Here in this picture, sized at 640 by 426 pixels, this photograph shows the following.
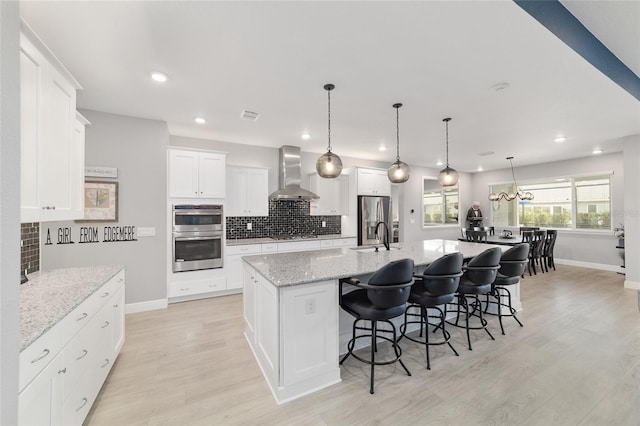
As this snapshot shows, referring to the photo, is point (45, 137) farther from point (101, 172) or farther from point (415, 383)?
point (415, 383)

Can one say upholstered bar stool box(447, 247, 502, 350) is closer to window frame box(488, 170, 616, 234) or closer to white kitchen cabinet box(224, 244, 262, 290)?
white kitchen cabinet box(224, 244, 262, 290)

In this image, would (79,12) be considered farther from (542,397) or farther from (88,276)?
(542,397)

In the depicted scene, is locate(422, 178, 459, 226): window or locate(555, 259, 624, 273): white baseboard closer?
locate(555, 259, 624, 273): white baseboard

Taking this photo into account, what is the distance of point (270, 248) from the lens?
183 inches

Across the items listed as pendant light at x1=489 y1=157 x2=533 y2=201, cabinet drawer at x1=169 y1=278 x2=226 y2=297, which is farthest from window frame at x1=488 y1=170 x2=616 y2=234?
cabinet drawer at x1=169 y1=278 x2=226 y2=297

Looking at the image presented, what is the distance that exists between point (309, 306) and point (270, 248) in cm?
273

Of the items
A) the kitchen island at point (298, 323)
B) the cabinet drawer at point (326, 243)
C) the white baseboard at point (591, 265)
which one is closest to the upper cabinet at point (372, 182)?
the cabinet drawer at point (326, 243)

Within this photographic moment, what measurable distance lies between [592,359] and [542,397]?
3.25 feet

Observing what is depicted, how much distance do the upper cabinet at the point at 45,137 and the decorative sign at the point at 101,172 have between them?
5.38 feet

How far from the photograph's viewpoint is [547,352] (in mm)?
2578

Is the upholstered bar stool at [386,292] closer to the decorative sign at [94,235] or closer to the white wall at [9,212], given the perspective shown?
the white wall at [9,212]

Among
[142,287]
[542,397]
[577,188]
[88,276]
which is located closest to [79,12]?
[88,276]

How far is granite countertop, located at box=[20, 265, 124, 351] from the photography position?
4.07ft

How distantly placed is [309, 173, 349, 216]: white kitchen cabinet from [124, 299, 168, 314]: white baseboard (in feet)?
9.97
